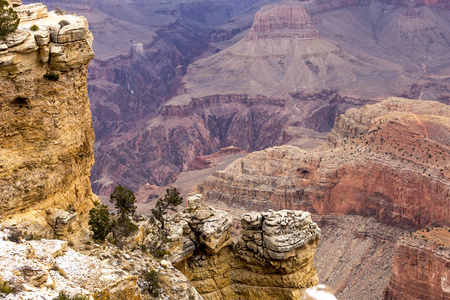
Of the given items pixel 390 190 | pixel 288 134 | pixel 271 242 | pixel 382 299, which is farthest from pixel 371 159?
pixel 288 134

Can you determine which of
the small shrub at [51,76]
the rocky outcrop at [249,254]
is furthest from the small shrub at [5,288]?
the rocky outcrop at [249,254]

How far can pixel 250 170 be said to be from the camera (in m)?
99.1

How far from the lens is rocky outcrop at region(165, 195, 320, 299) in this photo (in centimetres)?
3519

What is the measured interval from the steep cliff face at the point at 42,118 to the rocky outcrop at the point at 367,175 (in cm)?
6263

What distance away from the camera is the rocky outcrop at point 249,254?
1385 inches

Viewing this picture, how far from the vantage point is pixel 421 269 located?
62.1m

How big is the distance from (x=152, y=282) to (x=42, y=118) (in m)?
10.6

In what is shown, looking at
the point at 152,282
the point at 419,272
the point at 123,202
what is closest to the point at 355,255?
the point at 419,272

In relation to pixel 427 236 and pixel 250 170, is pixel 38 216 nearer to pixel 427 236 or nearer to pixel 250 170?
pixel 427 236

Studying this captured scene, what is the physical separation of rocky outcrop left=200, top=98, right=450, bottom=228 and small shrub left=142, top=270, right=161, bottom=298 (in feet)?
195

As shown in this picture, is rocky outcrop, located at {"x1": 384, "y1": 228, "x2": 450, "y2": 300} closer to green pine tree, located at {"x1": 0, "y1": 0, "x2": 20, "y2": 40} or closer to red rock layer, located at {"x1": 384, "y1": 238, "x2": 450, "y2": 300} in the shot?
red rock layer, located at {"x1": 384, "y1": 238, "x2": 450, "y2": 300}

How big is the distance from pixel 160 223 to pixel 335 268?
1899 inches

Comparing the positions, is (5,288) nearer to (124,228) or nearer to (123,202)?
(124,228)

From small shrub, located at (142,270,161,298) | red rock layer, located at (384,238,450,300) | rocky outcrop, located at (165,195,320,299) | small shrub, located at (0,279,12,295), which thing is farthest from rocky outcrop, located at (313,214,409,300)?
small shrub, located at (0,279,12,295)
